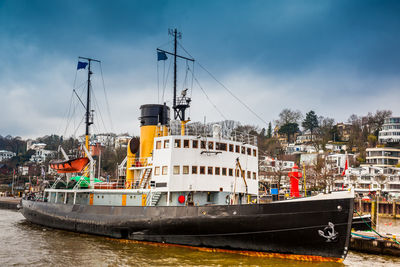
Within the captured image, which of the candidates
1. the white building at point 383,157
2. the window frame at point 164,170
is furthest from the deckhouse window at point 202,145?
the white building at point 383,157

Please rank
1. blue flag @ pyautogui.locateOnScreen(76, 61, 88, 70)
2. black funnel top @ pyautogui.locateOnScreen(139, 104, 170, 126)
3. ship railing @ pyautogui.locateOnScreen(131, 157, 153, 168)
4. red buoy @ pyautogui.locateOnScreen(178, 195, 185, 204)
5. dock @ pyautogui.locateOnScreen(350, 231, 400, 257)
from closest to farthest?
dock @ pyautogui.locateOnScreen(350, 231, 400, 257) → red buoy @ pyautogui.locateOnScreen(178, 195, 185, 204) → ship railing @ pyautogui.locateOnScreen(131, 157, 153, 168) → black funnel top @ pyautogui.locateOnScreen(139, 104, 170, 126) → blue flag @ pyautogui.locateOnScreen(76, 61, 88, 70)

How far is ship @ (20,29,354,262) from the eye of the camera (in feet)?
50.1

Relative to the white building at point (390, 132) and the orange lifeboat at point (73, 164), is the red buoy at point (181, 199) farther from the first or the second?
the white building at point (390, 132)

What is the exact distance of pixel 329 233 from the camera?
15047 millimetres

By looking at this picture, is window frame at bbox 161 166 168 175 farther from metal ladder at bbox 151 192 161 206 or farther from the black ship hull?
the black ship hull

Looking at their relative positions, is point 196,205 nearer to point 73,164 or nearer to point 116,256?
point 116,256

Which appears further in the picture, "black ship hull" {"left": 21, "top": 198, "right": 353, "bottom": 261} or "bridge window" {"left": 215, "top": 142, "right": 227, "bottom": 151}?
"bridge window" {"left": 215, "top": 142, "right": 227, "bottom": 151}

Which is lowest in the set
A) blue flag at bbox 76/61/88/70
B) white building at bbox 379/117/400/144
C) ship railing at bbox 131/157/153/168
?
ship railing at bbox 131/157/153/168

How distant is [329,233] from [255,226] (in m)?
3.07

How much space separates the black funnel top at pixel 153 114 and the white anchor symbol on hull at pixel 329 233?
11.6m

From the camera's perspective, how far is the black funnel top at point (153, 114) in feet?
75.8

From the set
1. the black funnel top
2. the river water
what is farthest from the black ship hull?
the black funnel top

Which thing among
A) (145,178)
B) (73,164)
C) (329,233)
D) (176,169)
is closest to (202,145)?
(176,169)

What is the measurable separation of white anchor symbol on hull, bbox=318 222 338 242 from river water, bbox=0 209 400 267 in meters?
1.09
